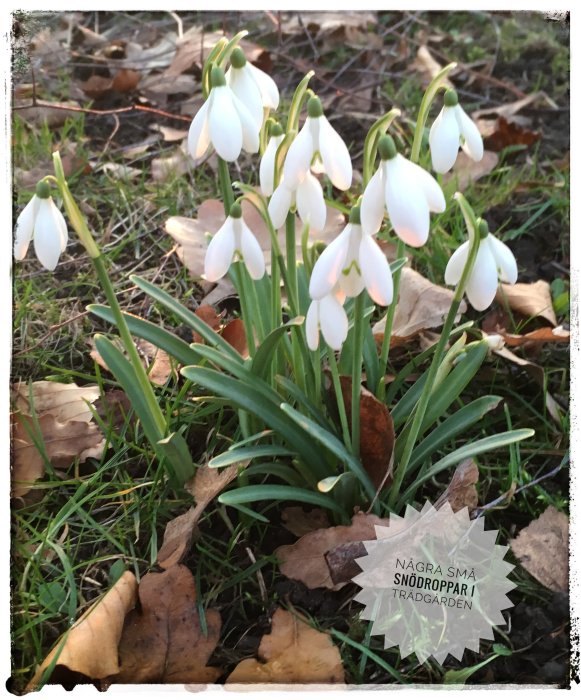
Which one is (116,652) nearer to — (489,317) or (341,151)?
(341,151)

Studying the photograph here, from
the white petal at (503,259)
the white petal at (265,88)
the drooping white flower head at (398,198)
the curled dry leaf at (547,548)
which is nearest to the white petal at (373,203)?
the drooping white flower head at (398,198)

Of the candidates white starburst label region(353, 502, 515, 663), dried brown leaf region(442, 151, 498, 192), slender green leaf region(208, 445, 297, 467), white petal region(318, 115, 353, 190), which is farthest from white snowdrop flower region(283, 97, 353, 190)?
dried brown leaf region(442, 151, 498, 192)

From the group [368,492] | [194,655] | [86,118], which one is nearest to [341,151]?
[368,492]

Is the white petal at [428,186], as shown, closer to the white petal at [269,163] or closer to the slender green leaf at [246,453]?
the white petal at [269,163]

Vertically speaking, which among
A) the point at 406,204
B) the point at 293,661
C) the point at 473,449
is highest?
the point at 406,204

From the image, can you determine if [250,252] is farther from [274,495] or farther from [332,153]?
[274,495]

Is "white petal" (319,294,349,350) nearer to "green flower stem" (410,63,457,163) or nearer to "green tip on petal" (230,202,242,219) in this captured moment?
"green tip on petal" (230,202,242,219)

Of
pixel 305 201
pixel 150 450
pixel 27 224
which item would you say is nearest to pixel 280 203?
pixel 305 201
